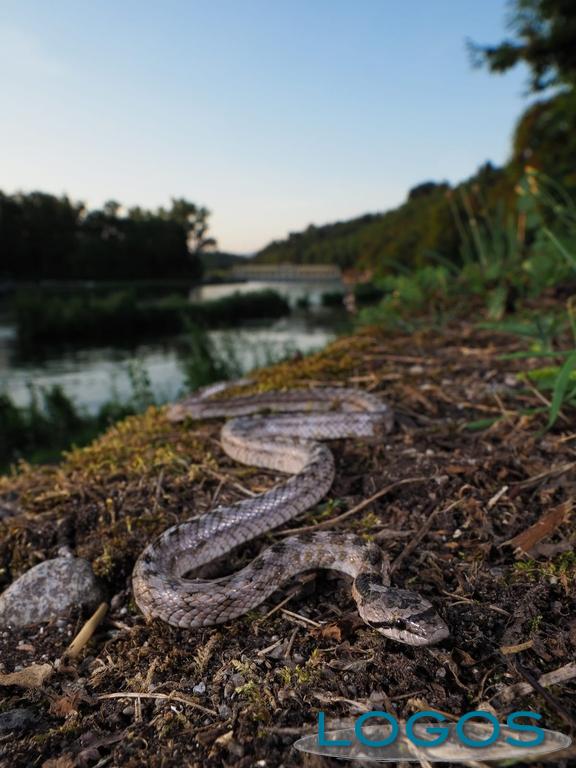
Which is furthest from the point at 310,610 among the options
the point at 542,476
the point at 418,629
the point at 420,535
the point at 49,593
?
the point at 542,476

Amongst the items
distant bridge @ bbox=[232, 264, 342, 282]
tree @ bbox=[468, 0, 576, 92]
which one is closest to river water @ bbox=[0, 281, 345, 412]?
tree @ bbox=[468, 0, 576, 92]

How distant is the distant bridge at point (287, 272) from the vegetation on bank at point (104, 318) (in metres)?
37.1

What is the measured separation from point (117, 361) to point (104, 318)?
589 inches

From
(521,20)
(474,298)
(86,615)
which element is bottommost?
(86,615)

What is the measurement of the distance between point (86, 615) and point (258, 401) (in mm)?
3116

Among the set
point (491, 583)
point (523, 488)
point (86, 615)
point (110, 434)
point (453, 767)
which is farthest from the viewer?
point (110, 434)

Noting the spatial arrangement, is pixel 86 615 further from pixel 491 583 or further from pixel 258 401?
pixel 258 401

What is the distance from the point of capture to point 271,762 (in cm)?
168

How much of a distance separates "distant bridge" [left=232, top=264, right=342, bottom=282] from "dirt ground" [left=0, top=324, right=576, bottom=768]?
79.0 meters

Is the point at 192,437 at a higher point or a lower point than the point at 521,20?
lower

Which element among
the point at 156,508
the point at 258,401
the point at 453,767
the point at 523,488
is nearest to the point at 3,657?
the point at 156,508

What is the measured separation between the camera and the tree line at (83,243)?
99.2 meters

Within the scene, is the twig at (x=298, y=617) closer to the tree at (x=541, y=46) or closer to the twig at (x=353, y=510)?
the twig at (x=353, y=510)

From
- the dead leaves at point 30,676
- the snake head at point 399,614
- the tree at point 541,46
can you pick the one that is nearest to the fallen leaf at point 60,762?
the dead leaves at point 30,676
